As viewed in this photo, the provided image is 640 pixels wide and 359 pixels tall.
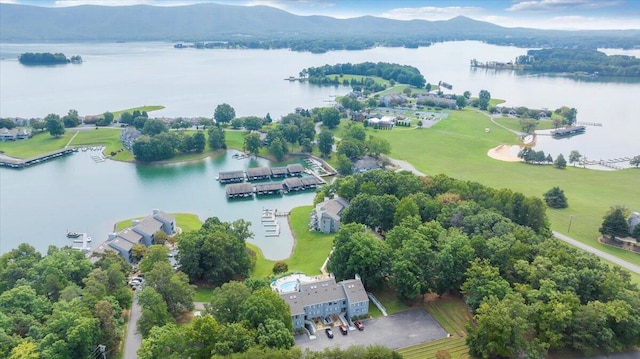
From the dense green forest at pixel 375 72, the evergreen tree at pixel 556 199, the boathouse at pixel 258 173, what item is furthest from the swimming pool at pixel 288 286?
the dense green forest at pixel 375 72

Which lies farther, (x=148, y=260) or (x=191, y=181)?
(x=191, y=181)

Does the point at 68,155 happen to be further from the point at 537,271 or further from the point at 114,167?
the point at 537,271

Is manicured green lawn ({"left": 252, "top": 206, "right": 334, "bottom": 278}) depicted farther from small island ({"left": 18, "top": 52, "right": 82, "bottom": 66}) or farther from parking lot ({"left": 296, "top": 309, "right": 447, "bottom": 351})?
small island ({"left": 18, "top": 52, "right": 82, "bottom": 66})

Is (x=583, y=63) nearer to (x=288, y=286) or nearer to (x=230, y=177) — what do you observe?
(x=230, y=177)

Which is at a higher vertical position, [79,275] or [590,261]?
[590,261]

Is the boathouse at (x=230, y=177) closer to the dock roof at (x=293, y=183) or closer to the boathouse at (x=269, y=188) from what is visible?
the boathouse at (x=269, y=188)

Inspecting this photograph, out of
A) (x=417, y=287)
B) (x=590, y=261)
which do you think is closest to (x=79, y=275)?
(x=417, y=287)
